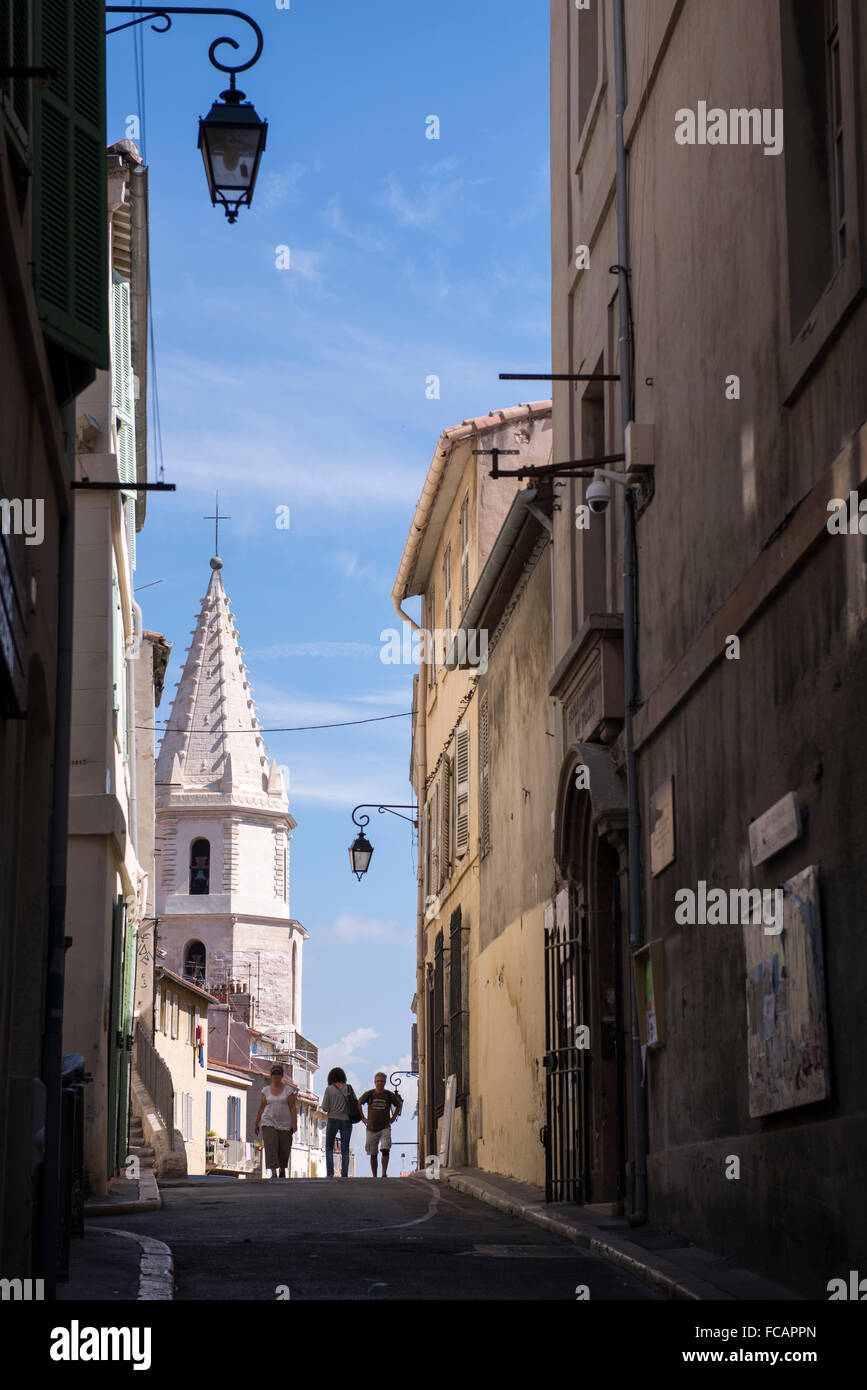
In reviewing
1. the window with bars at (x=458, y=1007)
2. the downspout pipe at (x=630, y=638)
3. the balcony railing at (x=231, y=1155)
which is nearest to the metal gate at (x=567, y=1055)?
the downspout pipe at (x=630, y=638)

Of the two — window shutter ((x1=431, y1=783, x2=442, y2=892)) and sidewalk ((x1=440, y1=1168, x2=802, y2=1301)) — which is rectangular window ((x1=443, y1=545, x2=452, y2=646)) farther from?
sidewalk ((x1=440, y1=1168, x2=802, y2=1301))

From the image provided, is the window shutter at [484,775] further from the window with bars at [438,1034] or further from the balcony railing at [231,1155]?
the balcony railing at [231,1155]

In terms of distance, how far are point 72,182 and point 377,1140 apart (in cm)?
1860

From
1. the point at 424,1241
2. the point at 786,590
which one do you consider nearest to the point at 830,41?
the point at 786,590

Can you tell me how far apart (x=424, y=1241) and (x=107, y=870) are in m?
6.30

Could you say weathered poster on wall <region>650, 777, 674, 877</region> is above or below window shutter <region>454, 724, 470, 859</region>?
below

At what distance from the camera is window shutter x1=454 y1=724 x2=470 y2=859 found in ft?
81.9

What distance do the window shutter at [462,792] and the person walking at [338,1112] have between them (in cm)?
337

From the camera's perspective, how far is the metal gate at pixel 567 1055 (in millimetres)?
14297

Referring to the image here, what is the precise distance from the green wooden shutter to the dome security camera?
459 cm

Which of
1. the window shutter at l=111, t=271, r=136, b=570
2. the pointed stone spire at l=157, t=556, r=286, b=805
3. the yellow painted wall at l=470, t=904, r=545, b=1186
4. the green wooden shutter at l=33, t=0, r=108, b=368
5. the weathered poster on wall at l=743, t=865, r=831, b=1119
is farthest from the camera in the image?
the pointed stone spire at l=157, t=556, r=286, b=805

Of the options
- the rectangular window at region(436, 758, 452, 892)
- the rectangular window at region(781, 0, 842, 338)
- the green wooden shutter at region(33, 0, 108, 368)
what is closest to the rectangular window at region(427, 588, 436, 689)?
the rectangular window at region(436, 758, 452, 892)

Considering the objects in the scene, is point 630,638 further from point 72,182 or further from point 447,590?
point 447,590
